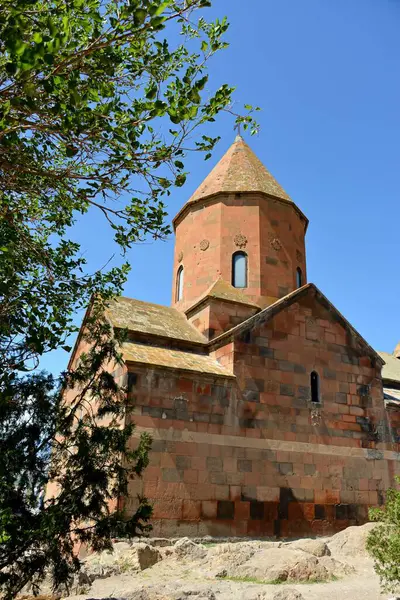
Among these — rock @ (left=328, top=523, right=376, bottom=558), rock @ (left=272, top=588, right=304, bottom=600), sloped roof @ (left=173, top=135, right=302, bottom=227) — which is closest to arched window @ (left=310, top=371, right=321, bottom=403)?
rock @ (left=328, top=523, right=376, bottom=558)

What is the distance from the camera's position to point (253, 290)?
13.6m

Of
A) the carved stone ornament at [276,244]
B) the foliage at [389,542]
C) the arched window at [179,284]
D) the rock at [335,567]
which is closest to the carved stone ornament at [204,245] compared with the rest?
the arched window at [179,284]

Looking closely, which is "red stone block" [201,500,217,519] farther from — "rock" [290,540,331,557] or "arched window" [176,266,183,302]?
"arched window" [176,266,183,302]

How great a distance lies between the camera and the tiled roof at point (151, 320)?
1117 centimetres

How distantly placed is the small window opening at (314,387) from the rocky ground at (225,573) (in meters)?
3.53

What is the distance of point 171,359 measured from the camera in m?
10.3

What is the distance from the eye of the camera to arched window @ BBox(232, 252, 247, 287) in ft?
45.2

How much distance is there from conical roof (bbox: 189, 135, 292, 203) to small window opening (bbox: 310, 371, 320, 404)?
5.63 metres

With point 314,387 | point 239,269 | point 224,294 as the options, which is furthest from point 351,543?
point 239,269

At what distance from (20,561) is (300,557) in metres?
4.38

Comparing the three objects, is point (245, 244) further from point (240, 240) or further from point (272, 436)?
point (272, 436)

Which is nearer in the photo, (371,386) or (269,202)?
(371,386)

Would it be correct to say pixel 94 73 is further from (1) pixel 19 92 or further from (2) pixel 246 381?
(2) pixel 246 381

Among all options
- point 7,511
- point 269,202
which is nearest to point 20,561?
point 7,511
